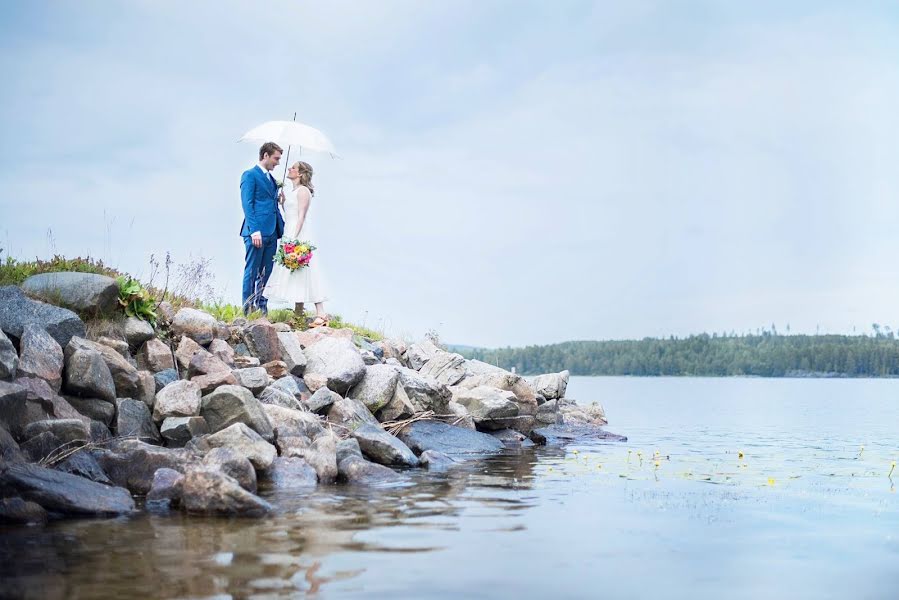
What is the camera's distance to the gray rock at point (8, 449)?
28.3ft

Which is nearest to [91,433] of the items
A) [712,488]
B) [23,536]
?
[23,536]

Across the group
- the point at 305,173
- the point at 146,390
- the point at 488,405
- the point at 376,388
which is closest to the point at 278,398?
the point at 146,390

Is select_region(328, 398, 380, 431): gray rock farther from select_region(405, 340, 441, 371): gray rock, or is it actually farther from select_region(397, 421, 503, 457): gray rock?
select_region(405, 340, 441, 371): gray rock

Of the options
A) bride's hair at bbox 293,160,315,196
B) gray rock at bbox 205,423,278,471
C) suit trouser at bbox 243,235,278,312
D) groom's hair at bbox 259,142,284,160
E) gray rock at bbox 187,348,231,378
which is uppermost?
groom's hair at bbox 259,142,284,160

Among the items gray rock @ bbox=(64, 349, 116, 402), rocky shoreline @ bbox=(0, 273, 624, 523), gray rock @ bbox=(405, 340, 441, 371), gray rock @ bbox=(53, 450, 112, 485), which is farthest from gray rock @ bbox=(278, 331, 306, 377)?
gray rock @ bbox=(405, 340, 441, 371)

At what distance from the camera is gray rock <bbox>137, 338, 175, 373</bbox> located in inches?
494

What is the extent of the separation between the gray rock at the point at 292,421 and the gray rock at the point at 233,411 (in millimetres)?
332

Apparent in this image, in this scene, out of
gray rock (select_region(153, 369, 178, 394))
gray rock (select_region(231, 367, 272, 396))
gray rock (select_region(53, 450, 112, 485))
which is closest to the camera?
gray rock (select_region(53, 450, 112, 485))

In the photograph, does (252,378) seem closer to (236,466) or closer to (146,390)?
(146,390)

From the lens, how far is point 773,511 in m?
8.76

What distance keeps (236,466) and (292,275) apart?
30.2 ft

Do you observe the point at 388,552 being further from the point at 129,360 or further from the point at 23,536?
the point at 129,360

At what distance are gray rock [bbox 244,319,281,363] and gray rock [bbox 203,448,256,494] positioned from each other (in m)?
5.23

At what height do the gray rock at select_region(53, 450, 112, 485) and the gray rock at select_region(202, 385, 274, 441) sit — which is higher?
the gray rock at select_region(202, 385, 274, 441)
